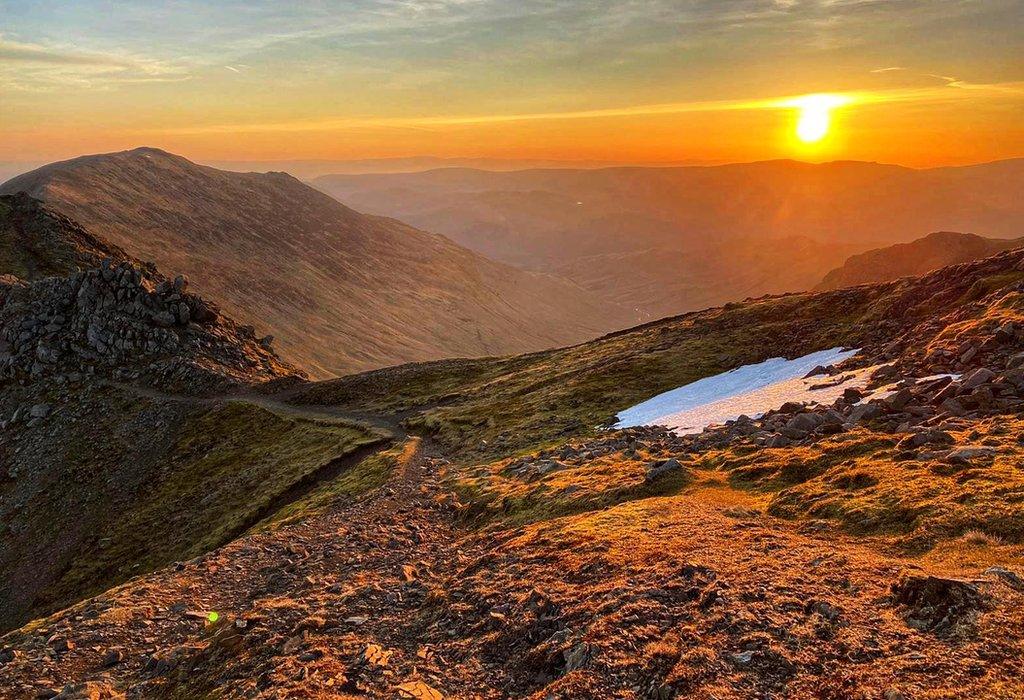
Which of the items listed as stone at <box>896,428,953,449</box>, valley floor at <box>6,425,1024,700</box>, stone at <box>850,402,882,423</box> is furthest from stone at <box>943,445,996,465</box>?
stone at <box>850,402,882,423</box>

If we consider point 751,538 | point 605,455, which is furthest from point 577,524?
point 605,455

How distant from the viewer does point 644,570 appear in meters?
19.4

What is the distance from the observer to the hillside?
14.4m

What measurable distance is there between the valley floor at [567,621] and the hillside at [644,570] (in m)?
0.08

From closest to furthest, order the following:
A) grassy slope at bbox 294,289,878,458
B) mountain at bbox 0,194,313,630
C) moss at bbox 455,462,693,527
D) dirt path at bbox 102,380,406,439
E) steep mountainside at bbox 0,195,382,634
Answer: moss at bbox 455,462,693,527 → steep mountainside at bbox 0,195,382,634 → mountain at bbox 0,194,313,630 → grassy slope at bbox 294,289,878,458 → dirt path at bbox 102,380,406,439

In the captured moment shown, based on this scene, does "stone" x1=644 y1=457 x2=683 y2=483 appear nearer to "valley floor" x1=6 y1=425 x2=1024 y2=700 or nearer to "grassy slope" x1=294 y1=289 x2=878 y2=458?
"valley floor" x1=6 y1=425 x2=1024 y2=700

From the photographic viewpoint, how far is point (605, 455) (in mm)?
37219

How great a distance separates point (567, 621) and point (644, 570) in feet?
10.4

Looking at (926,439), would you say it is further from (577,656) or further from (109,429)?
(109,429)

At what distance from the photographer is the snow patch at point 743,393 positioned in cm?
3991

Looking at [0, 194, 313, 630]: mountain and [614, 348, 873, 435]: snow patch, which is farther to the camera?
[0, 194, 313, 630]: mountain

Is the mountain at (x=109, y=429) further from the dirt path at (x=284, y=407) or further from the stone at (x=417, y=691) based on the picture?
the stone at (x=417, y=691)

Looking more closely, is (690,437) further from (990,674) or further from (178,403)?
(178,403)

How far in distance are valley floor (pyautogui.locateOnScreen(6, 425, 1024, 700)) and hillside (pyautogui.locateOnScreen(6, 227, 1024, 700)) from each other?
79 mm
